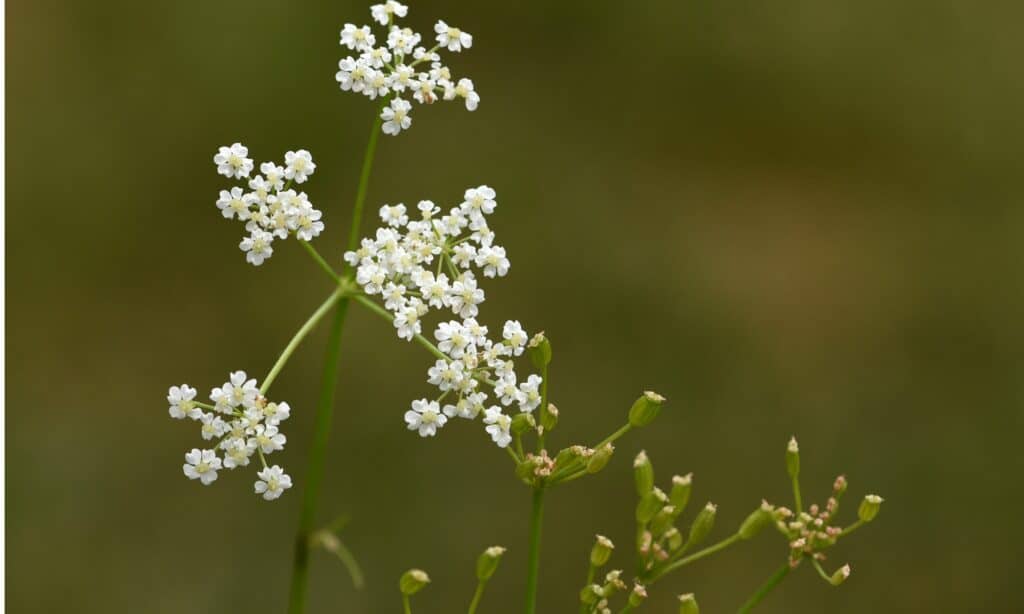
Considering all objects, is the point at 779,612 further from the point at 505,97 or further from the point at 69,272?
the point at 69,272

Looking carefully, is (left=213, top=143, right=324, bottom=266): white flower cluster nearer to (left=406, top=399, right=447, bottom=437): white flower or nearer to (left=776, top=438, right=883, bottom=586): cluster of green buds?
(left=406, top=399, right=447, bottom=437): white flower

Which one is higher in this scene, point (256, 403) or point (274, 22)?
point (274, 22)

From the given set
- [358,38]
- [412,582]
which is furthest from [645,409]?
[358,38]

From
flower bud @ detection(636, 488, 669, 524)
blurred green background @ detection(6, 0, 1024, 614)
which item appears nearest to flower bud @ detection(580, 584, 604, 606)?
flower bud @ detection(636, 488, 669, 524)

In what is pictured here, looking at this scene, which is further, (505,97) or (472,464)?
(505,97)

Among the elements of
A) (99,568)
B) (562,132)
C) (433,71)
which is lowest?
(99,568)

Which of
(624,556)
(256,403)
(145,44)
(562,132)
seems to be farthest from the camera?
(562,132)

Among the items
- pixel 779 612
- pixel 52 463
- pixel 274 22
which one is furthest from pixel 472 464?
pixel 274 22
